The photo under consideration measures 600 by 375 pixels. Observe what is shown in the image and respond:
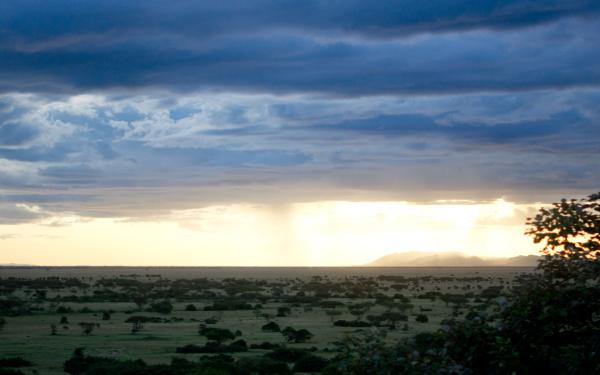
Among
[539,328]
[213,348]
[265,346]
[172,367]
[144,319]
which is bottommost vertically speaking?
[265,346]

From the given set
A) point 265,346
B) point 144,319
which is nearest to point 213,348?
point 265,346

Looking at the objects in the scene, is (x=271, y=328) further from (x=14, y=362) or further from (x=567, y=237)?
(x=567, y=237)

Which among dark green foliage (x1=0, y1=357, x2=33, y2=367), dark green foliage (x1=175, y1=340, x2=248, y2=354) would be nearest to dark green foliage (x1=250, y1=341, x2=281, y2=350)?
dark green foliage (x1=175, y1=340, x2=248, y2=354)

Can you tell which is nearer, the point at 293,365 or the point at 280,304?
the point at 293,365

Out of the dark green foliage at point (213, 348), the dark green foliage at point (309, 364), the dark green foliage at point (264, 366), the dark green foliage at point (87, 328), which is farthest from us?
the dark green foliage at point (87, 328)

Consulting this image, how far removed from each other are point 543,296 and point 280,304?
199 ft

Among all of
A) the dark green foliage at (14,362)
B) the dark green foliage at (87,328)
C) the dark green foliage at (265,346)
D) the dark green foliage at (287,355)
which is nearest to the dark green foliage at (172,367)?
the dark green foliage at (14,362)

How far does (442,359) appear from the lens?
30.1 ft

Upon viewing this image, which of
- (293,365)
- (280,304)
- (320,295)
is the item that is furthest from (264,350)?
(320,295)

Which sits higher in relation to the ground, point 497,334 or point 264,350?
point 497,334

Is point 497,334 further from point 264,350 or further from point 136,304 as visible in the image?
point 136,304

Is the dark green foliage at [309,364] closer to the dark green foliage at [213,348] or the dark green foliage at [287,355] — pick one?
the dark green foliage at [287,355]

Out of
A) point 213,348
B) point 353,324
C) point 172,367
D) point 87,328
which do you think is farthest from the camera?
point 353,324

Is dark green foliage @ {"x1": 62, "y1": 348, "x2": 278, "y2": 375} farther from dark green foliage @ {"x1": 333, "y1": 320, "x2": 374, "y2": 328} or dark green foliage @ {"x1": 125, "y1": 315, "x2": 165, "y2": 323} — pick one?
dark green foliage @ {"x1": 125, "y1": 315, "x2": 165, "y2": 323}
